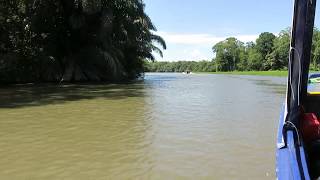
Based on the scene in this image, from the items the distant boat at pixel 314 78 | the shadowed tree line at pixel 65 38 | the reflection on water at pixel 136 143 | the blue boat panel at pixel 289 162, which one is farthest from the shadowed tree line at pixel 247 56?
the blue boat panel at pixel 289 162

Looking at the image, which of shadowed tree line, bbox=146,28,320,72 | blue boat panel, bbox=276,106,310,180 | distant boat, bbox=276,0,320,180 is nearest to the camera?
blue boat panel, bbox=276,106,310,180

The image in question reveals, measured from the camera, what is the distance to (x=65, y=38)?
37312mm

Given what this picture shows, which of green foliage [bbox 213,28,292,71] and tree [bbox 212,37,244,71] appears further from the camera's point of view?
tree [bbox 212,37,244,71]

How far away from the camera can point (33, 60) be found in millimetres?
33562

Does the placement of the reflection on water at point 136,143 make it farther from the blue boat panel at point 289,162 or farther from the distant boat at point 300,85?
the blue boat panel at point 289,162

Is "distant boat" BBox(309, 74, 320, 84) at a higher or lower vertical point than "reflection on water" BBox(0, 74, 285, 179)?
higher

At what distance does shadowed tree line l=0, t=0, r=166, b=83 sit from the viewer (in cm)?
3262

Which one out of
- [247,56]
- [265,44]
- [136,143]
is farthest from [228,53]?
[136,143]

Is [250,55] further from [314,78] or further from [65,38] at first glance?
[314,78]

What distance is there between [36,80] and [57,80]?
1.73 metres

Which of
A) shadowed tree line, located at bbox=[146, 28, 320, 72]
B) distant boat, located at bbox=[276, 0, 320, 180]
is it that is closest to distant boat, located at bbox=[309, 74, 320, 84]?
distant boat, located at bbox=[276, 0, 320, 180]

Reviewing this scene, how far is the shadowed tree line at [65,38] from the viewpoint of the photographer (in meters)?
32.6

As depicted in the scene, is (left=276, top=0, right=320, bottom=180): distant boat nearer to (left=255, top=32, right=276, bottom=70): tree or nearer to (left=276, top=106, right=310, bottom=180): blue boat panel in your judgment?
(left=276, top=106, right=310, bottom=180): blue boat panel

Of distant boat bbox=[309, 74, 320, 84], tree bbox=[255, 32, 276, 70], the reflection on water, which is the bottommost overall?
the reflection on water
